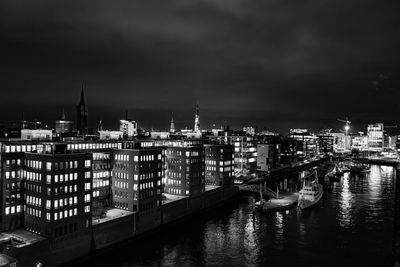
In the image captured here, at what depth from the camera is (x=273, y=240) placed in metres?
65.0

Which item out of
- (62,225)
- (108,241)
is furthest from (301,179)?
(62,225)

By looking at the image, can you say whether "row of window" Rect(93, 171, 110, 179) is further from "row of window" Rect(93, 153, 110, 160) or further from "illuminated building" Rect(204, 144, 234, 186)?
"illuminated building" Rect(204, 144, 234, 186)

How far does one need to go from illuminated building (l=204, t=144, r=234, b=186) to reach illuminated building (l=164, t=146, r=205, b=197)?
13.1 metres

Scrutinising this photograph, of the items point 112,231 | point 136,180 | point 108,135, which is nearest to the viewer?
point 112,231

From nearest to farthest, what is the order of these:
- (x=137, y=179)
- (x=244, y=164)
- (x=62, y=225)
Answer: (x=62, y=225) → (x=137, y=179) → (x=244, y=164)

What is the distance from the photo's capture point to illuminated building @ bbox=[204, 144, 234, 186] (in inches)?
3937

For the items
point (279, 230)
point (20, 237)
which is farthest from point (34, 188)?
point (279, 230)

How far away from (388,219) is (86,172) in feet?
241

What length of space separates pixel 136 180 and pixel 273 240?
31.1 metres

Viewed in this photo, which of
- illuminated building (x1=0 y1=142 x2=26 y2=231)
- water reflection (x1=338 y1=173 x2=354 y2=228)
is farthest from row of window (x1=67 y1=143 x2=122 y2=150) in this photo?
water reflection (x1=338 y1=173 x2=354 y2=228)

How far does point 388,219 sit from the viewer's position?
3150 inches

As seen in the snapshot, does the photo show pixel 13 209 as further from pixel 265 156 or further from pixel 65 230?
pixel 265 156

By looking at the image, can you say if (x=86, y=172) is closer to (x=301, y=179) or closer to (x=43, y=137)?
(x=43, y=137)

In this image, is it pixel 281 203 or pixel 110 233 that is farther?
pixel 281 203
